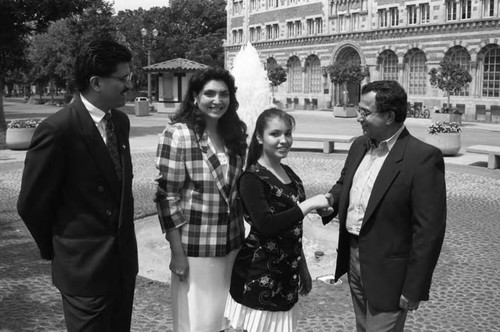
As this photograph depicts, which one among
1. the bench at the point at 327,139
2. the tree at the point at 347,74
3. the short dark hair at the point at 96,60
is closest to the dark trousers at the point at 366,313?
the short dark hair at the point at 96,60

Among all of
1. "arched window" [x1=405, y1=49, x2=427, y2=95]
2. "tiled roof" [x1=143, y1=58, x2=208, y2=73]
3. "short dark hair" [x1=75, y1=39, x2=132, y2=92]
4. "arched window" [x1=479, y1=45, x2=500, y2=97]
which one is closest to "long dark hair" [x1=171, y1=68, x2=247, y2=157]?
"short dark hair" [x1=75, y1=39, x2=132, y2=92]

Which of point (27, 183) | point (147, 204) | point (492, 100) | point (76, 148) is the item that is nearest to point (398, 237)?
point (76, 148)

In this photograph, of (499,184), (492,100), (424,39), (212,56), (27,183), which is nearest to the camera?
(27,183)

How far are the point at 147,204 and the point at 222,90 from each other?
6594 millimetres

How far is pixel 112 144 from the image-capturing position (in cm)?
295

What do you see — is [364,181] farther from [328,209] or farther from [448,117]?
[448,117]

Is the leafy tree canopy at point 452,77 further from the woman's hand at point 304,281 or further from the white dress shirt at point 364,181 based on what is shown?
Result: the woman's hand at point 304,281

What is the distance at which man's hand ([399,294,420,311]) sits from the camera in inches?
115

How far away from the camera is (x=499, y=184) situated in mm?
12008

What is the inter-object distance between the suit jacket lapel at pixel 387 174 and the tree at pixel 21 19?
17482 millimetres

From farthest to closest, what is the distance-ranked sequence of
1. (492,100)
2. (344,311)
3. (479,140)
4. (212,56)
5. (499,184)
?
(212,56) < (492,100) < (479,140) < (499,184) < (344,311)

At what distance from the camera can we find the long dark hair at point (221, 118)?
3.37 m

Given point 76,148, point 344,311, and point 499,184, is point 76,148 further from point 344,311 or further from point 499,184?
point 499,184

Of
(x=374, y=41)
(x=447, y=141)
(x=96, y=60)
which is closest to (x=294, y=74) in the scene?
(x=374, y=41)
